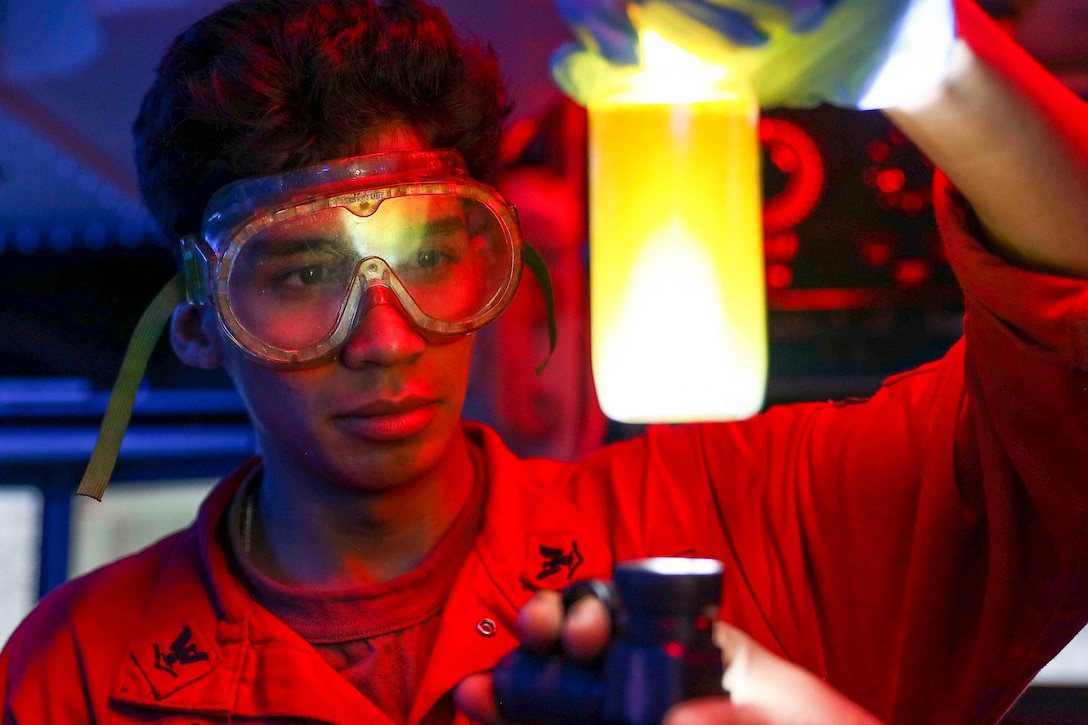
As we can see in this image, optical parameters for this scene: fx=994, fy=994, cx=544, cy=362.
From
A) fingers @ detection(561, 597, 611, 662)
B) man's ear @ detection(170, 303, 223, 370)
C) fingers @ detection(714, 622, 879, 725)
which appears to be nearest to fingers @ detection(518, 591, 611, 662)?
fingers @ detection(561, 597, 611, 662)

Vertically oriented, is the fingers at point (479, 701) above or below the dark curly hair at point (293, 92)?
below

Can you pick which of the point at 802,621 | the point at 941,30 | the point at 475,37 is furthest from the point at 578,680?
the point at 475,37

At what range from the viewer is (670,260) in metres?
1.47

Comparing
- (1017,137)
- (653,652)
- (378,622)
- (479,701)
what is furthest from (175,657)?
(1017,137)

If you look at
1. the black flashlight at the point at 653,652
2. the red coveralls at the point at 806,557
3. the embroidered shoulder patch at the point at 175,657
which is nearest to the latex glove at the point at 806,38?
the red coveralls at the point at 806,557

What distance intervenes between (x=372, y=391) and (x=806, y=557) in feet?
2.25

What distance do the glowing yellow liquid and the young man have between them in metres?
0.14

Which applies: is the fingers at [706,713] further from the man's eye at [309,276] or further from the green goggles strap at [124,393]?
the green goggles strap at [124,393]

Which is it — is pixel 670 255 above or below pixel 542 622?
above

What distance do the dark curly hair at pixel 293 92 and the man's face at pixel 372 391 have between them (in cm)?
8

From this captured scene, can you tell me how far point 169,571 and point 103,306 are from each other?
4.23 ft

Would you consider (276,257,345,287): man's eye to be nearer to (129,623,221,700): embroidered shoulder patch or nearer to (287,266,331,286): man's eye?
(287,266,331,286): man's eye

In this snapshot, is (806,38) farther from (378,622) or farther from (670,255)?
(378,622)

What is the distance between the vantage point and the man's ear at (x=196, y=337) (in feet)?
5.48
